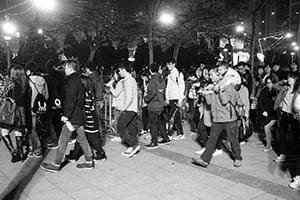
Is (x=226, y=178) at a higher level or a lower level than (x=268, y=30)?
lower

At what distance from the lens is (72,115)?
18.1ft

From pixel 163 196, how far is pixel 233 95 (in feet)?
7.28

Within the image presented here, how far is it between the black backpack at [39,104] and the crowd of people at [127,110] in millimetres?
20

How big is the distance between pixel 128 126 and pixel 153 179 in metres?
1.84

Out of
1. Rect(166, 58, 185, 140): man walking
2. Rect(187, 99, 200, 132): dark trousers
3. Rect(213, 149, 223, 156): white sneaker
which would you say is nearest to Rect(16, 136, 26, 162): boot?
Rect(166, 58, 185, 140): man walking

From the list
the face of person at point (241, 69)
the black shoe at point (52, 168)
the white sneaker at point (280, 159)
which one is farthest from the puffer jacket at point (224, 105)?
the black shoe at point (52, 168)

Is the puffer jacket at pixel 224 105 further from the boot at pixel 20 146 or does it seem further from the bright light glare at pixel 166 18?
the bright light glare at pixel 166 18

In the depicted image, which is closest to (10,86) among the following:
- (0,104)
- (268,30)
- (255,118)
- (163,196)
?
(0,104)

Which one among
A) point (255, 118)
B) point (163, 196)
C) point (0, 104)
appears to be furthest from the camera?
point (255, 118)

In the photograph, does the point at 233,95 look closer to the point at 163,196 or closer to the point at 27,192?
the point at 163,196

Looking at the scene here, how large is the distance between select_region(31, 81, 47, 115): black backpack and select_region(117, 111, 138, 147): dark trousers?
163 centimetres

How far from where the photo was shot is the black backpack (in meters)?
6.75

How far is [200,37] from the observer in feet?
81.0

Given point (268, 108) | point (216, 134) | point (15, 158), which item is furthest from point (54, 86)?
point (268, 108)
